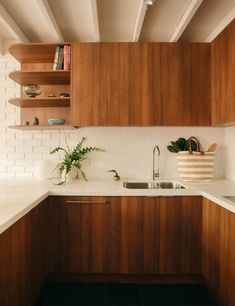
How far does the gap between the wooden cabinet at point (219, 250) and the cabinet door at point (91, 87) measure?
1.28 m

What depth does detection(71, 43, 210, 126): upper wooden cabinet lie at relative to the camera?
8.35 feet

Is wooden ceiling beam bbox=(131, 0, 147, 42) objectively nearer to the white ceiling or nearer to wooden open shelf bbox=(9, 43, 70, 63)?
the white ceiling

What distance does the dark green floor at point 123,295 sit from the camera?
204 cm

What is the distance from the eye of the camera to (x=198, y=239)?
2.21 metres

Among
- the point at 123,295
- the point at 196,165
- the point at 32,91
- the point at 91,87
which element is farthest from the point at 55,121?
the point at 123,295

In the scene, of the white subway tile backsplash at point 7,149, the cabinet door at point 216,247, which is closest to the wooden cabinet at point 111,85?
the white subway tile backsplash at point 7,149

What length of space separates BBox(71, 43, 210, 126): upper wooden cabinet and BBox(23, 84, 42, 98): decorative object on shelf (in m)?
0.45

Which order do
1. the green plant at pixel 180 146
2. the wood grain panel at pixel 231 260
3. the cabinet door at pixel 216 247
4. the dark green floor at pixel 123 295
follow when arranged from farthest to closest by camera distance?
1. the green plant at pixel 180 146
2. the dark green floor at pixel 123 295
3. the cabinet door at pixel 216 247
4. the wood grain panel at pixel 231 260

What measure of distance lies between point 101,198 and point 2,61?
77.4 inches

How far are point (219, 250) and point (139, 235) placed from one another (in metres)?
0.65

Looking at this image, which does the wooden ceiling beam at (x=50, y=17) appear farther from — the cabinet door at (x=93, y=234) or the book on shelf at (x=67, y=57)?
the cabinet door at (x=93, y=234)

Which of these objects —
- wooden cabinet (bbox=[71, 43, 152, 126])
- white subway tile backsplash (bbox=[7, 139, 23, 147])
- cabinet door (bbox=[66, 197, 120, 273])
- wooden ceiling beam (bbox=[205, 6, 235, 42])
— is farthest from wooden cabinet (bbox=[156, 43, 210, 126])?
white subway tile backsplash (bbox=[7, 139, 23, 147])

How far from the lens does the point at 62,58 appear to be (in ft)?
8.60

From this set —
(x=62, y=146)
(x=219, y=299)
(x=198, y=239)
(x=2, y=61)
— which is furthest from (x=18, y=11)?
(x=219, y=299)
